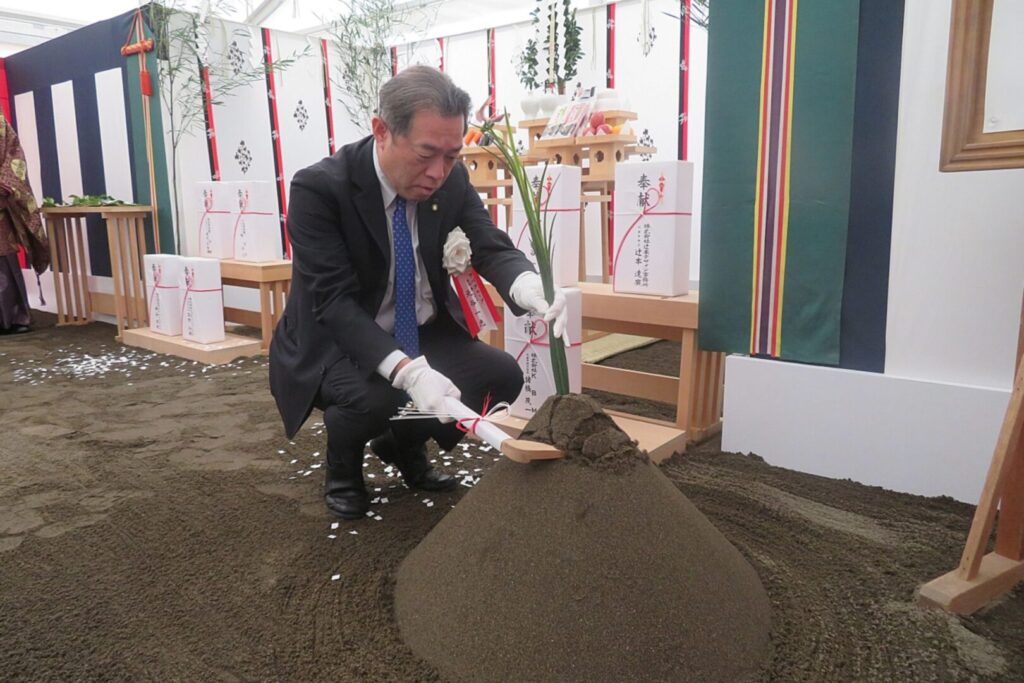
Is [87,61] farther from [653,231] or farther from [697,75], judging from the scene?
[653,231]

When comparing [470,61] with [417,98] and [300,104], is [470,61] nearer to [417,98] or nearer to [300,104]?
[300,104]

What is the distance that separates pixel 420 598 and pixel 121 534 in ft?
2.69

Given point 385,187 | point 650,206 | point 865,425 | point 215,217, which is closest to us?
point 385,187

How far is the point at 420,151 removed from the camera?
1445mm

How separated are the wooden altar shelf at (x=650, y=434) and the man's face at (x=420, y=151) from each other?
827 millimetres

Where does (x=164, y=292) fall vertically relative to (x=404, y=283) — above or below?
below

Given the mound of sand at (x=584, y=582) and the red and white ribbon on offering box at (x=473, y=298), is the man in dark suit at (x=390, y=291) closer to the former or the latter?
the red and white ribbon on offering box at (x=473, y=298)

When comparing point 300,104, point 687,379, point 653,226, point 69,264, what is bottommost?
point 687,379

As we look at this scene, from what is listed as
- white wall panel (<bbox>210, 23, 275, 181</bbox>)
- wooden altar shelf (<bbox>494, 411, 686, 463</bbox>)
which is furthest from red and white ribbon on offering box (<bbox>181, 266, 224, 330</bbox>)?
wooden altar shelf (<bbox>494, 411, 686, 463</bbox>)

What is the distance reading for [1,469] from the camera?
6.84 ft

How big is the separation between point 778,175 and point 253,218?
2577mm

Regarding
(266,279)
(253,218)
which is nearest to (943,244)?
(266,279)

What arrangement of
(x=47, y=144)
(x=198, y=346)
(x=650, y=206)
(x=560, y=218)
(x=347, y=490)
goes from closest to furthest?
(x=347, y=490) → (x=650, y=206) → (x=560, y=218) → (x=198, y=346) → (x=47, y=144)

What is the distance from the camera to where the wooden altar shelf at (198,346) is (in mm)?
3406
